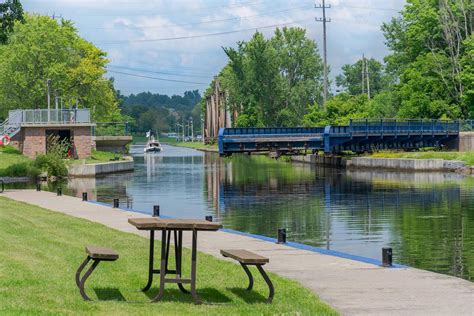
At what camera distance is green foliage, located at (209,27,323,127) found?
14050 centimetres

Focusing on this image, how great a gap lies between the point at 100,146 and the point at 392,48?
39.1 metres

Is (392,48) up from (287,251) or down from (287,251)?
up

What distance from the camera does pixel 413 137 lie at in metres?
92.2

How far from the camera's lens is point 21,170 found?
222ft

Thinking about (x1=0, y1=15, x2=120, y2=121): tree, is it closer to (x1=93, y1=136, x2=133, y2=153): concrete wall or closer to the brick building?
(x1=93, y1=136, x2=133, y2=153): concrete wall

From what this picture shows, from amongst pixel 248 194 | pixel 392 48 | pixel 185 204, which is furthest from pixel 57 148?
pixel 392 48

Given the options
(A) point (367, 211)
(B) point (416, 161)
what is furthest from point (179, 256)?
(B) point (416, 161)

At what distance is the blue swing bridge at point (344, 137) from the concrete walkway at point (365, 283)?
52754 millimetres

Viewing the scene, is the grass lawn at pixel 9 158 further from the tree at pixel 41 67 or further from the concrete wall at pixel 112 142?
the concrete wall at pixel 112 142

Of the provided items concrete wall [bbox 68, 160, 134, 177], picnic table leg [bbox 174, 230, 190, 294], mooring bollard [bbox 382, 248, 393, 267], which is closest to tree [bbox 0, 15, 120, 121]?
concrete wall [bbox 68, 160, 134, 177]

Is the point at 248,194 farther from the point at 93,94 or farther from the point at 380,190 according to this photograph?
the point at 93,94

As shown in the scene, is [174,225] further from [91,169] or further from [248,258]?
[91,169]

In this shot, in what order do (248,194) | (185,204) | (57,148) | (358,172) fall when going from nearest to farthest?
(185,204) → (248,194) → (57,148) → (358,172)

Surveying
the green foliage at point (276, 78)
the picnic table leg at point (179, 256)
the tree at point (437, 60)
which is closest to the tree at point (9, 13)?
the picnic table leg at point (179, 256)
